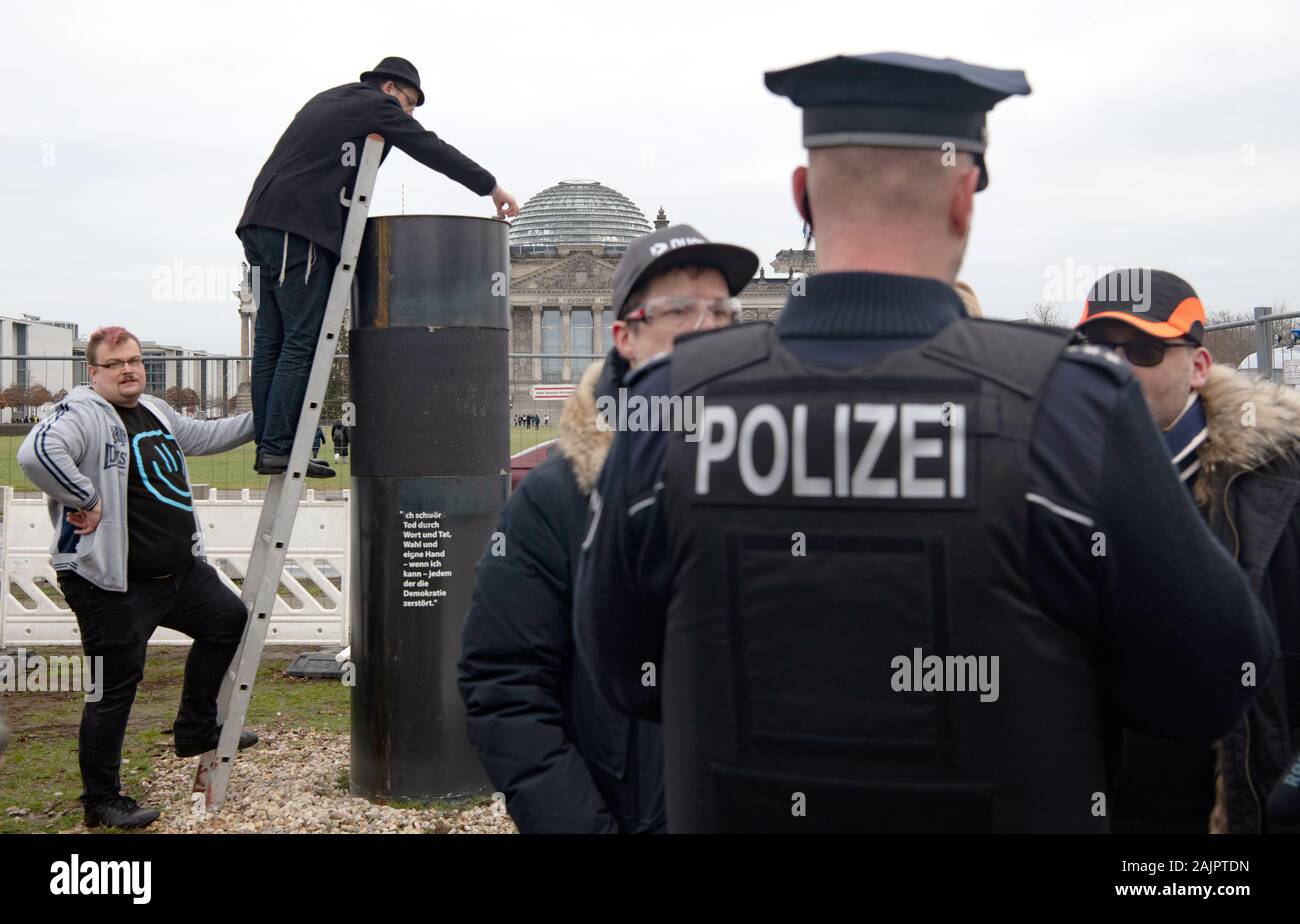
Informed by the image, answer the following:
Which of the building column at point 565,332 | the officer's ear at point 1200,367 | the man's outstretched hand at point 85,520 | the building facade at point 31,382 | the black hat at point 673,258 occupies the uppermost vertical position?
the building column at point 565,332

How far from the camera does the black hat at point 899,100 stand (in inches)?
80.9

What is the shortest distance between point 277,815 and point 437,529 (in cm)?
171

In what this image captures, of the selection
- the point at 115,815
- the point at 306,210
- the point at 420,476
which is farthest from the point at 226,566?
the point at 306,210

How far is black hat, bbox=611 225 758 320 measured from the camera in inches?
136

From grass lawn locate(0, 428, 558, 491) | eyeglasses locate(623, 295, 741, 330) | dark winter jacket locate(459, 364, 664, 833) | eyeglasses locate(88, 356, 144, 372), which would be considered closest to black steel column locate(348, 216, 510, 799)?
eyeglasses locate(88, 356, 144, 372)

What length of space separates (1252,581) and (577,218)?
10190 cm

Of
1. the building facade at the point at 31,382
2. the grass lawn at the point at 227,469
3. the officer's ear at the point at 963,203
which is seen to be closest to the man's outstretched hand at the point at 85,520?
the officer's ear at the point at 963,203

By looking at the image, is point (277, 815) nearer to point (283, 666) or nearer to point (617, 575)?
point (283, 666)

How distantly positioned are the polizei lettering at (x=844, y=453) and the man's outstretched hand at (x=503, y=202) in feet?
15.7

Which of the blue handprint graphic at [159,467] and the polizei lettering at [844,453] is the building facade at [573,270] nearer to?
the blue handprint graphic at [159,467]

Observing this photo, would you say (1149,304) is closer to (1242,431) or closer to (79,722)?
(1242,431)

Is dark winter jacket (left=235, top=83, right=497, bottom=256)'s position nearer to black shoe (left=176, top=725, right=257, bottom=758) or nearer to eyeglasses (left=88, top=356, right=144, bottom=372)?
eyeglasses (left=88, top=356, right=144, bottom=372)

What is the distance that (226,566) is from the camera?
11711mm

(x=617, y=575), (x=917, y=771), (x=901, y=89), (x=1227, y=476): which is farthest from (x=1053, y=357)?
(x=1227, y=476)
